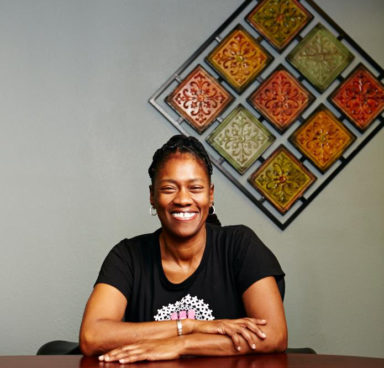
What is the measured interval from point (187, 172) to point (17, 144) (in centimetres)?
140

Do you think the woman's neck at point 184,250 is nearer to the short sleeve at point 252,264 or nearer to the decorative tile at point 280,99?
the short sleeve at point 252,264

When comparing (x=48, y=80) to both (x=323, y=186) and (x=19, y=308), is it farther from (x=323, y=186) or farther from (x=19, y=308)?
(x=323, y=186)

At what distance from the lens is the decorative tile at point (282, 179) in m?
3.13

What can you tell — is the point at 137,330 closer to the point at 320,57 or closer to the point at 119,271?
the point at 119,271

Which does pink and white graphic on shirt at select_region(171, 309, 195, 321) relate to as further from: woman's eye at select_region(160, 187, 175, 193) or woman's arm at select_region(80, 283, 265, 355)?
woman's eye at select_region(160, 187, 175, 193)

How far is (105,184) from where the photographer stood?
119 inches

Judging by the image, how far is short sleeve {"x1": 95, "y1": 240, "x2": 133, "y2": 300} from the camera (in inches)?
73.0

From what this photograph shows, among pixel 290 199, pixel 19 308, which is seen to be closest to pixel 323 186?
pixel 290 199

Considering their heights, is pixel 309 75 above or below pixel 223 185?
above

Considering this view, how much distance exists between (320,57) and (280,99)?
322 mm

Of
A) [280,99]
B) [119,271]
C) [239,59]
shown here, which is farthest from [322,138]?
[119,271]

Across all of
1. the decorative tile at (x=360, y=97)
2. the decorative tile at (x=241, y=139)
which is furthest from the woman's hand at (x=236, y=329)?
the decorative tile at (x=360, y=97)

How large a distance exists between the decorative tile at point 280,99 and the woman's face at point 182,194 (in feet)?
4.28

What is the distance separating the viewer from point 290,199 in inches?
123
